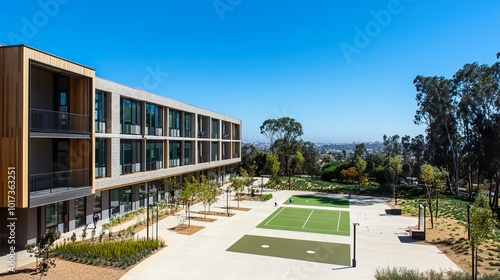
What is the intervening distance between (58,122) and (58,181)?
11.3 ft

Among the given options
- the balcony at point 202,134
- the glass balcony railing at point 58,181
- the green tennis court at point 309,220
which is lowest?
the green tennis court at point 309,220

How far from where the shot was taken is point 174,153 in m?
33.2

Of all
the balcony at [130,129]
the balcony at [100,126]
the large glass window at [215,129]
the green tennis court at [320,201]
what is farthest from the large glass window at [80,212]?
the large glass window at [215,129]

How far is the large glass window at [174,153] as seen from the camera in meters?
32.3

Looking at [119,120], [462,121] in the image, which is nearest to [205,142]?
[119,120]

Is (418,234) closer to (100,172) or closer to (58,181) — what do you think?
(100,172)

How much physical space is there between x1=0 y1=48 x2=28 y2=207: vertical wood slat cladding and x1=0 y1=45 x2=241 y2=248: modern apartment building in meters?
0.05

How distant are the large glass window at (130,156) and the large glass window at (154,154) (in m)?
1.19

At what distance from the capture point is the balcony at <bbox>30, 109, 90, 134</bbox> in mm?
17000

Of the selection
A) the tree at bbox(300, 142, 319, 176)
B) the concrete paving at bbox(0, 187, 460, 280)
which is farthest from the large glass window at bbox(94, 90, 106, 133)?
the tree at bbox(300, 142, 319, 176)

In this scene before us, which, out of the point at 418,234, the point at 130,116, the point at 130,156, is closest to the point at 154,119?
the point at 130,116

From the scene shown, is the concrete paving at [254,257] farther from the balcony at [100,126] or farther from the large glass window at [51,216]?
the balcony at [100,126]

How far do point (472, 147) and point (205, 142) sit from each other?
35146 millimetres

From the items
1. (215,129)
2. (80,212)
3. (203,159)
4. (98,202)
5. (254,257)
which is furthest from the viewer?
(215,129)
